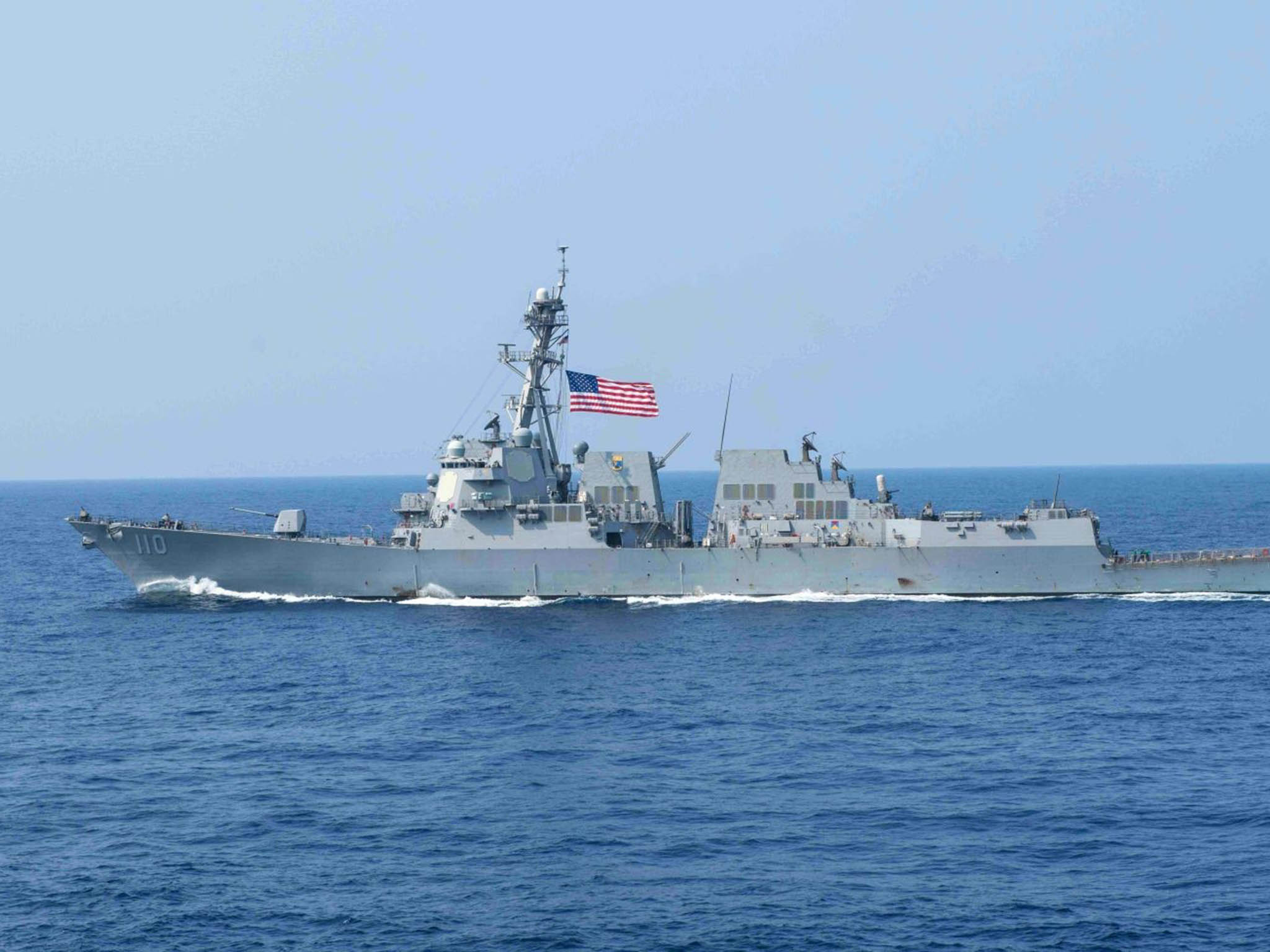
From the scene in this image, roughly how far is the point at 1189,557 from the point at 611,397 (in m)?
21.8

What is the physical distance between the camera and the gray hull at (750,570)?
1809 inches

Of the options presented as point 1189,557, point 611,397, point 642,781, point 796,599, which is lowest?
point 642,781

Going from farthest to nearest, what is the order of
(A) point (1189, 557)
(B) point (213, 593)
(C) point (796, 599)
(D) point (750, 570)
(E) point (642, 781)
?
(B) point (213, 593) < (A) point (1189, 557) < (D) point (750, 570) < (C) point (796, 599) < (E) point (642, 781)

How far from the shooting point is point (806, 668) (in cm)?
3562

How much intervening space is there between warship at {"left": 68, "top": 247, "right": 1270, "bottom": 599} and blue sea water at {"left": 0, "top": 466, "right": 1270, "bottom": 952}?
2.33m

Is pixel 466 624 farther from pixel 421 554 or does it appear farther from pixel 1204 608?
pixel 1204 608

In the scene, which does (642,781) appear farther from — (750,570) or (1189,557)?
(1189,557)

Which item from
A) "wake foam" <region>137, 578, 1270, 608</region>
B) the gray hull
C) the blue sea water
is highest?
the gray hull

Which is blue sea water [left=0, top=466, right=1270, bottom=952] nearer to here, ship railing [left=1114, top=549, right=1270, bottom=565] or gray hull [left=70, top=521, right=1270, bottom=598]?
gray hull [left=70, top=521, right=1270, bottom=598]

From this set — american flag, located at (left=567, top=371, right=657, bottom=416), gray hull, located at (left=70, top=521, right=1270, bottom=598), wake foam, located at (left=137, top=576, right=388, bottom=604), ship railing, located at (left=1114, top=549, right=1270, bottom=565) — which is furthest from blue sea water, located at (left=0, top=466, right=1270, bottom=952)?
american flag, located at (left=567, top=371, right=657, bottom=416)

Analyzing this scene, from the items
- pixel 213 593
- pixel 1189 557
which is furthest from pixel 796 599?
pixel 213 593

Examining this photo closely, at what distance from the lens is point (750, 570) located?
152ft

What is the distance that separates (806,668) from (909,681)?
2985mm

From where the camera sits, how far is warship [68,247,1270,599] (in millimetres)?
45938
